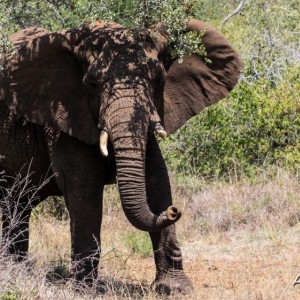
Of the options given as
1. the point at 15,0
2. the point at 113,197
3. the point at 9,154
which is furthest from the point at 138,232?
the point at 15,0

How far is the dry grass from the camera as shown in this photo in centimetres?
717

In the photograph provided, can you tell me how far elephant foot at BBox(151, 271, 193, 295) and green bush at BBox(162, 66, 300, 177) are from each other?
3.58m

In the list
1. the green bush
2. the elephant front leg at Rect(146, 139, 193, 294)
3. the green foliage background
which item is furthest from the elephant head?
the green bush

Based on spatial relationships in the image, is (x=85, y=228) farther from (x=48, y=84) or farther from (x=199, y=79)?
(x=199, y=79)

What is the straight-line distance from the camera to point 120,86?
7.27 metres

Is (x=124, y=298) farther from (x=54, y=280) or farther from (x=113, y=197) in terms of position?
(x=113, y=197)

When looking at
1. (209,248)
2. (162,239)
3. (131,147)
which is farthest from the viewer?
(209,248)

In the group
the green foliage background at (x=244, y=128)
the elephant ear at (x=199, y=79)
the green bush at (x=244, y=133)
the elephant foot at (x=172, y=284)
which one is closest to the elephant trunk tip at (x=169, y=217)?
the elephant foot at (x=172, y=284)

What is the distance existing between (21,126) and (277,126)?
416cm

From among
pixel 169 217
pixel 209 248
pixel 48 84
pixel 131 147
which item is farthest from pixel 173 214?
pixel 209 248

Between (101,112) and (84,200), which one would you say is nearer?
(101,112)

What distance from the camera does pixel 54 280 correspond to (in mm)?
7602

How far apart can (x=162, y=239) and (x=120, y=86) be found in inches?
53.7

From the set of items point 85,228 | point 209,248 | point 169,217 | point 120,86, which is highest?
point 120,86
